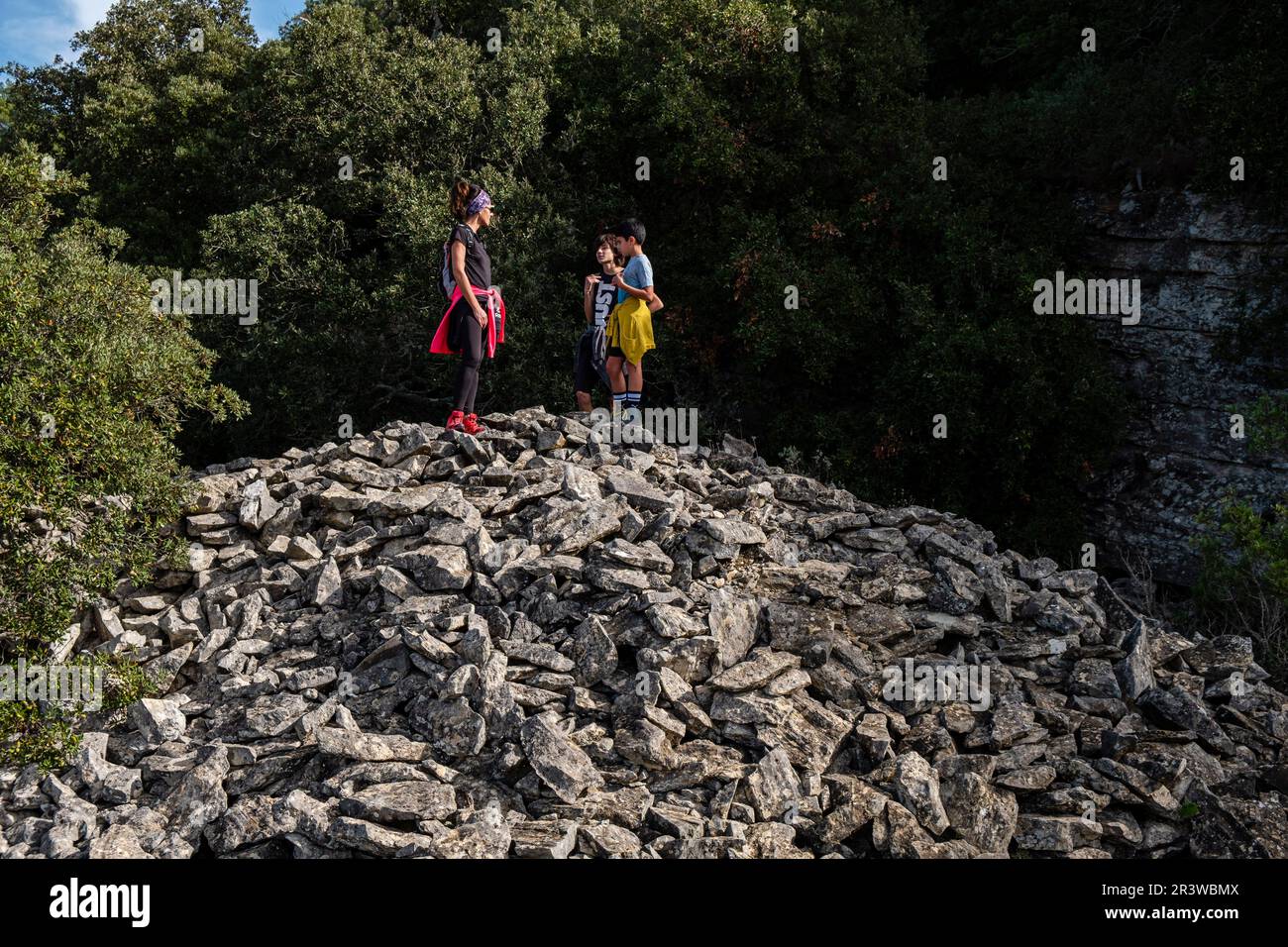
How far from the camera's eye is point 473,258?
11.1 metres

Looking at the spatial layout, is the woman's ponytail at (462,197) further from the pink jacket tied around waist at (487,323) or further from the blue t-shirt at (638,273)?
the blue t-shirt at (638,273)

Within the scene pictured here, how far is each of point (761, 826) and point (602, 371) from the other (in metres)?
6.42

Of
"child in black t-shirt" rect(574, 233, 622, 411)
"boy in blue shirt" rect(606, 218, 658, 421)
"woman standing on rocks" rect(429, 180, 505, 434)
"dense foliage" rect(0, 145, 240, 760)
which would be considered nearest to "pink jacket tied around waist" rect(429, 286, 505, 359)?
"woman standing on rocks" rect(429, 180, 505, 434)

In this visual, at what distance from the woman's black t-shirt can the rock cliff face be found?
8.54 meters

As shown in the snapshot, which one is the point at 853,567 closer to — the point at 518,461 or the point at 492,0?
the point at 518,461

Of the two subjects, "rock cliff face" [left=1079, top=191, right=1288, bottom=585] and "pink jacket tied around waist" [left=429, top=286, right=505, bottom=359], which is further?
"rock cliff face" [left=1079, top=191, right=1288, bottom=585]

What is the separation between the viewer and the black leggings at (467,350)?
36.6 feet

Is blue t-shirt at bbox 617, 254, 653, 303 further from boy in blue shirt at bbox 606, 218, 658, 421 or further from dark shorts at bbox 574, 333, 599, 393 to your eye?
dark shorts at bbox 574, 333, 599, 393

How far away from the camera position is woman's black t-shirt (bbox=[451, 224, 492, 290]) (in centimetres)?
1093

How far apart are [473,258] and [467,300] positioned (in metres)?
0.46

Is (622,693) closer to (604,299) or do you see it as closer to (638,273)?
(638,273)

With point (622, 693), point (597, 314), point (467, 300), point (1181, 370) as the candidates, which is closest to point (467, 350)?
point (467, 300)

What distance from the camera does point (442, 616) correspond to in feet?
27.4

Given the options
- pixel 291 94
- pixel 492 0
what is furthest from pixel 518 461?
pixel 492 0
